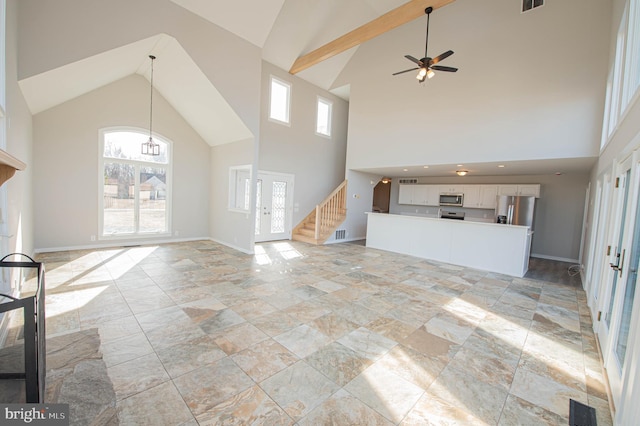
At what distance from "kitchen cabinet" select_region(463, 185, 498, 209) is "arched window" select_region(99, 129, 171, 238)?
367 inches

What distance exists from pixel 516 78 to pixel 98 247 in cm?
1024

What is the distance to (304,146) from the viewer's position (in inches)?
355

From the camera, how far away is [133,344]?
2576 mm

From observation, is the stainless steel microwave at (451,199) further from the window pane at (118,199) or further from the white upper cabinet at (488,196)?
the window pane at (118,199)

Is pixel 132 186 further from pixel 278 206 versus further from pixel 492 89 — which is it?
pixel 492 89

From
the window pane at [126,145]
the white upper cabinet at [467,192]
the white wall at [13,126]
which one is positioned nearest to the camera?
the white wall at [13,126]

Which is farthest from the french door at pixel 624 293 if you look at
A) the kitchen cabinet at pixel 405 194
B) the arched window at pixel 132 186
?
the arched window at pixel 132 186

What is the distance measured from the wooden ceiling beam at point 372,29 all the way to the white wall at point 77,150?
13.4 feet

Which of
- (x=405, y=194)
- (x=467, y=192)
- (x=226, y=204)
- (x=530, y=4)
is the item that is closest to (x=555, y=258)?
(x=467, y=192)

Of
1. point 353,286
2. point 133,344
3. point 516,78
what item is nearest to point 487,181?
point 516,78

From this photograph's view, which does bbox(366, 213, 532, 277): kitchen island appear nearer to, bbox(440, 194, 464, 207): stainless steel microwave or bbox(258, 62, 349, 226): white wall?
bbox(258, 62, 349, 226): white wall

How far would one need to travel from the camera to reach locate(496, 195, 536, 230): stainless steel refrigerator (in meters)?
7.51

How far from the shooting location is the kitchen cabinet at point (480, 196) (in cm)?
838

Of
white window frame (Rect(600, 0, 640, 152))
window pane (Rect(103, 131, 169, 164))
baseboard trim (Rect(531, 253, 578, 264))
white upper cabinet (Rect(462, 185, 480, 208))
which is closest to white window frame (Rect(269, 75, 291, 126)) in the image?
window pane (Rect(103, 131, 169, 164))
